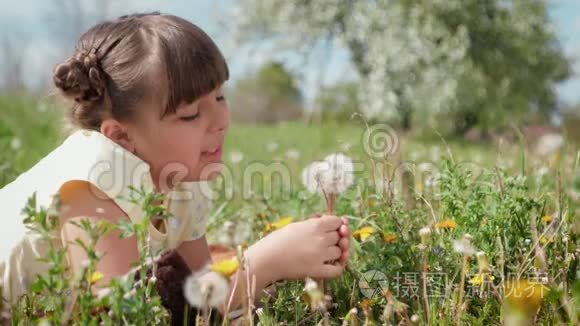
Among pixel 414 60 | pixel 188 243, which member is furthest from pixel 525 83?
pixel 188 243

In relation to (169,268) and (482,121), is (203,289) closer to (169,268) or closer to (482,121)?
(169,268)

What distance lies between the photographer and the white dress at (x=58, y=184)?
1.56 metres

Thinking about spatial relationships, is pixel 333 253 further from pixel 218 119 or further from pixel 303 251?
pixel 218 119

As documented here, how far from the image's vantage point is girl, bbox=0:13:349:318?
156 cm

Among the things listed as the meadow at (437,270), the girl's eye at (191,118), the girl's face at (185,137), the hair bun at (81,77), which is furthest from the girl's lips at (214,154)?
the hair bun at (81,77)

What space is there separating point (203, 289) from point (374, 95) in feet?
52.1

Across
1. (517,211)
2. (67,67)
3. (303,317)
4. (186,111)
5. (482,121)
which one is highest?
(482,121)

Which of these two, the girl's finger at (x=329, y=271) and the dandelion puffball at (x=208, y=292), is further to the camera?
the girl's finger at (x=329, y=271)

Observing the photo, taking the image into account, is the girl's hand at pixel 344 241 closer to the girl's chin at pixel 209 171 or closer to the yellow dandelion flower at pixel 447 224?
the yellow dandelion flower at pixel 447 224

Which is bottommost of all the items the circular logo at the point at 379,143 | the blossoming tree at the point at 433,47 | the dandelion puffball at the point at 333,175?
the dandelion puffball at the point at 333,175

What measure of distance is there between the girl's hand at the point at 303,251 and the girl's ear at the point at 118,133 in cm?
45

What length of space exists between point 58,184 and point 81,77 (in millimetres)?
305

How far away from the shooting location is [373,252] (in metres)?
1.70

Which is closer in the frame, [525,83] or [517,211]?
[517,211]
